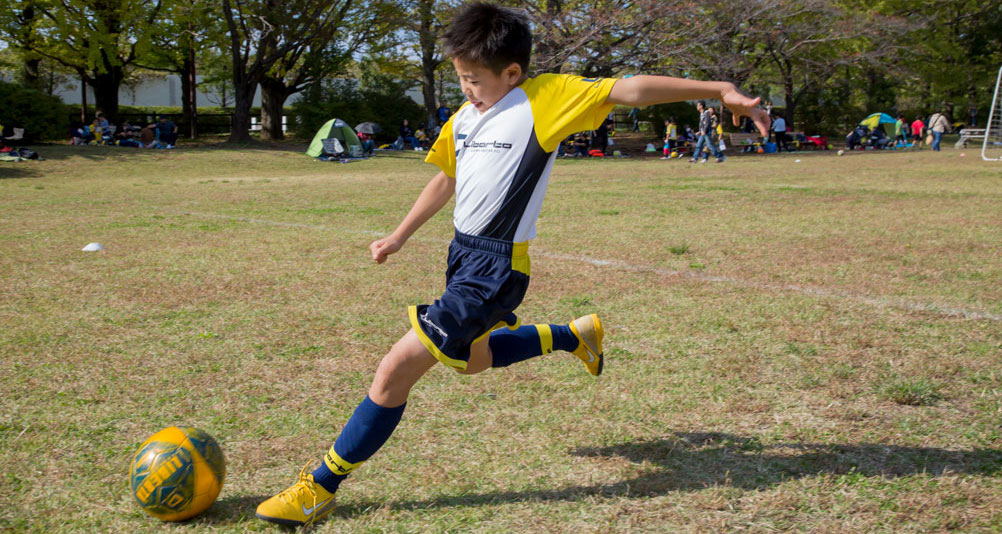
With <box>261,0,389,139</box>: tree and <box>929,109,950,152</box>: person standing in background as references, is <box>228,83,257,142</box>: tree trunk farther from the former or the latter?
<box>929,109,950,152</box>: person standing in background

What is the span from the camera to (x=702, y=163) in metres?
24.7

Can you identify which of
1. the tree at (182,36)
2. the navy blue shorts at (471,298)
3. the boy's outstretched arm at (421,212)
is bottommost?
the navy blue shorts at (471,298)

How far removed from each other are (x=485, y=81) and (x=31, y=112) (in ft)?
97.9

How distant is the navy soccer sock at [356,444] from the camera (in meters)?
2.80

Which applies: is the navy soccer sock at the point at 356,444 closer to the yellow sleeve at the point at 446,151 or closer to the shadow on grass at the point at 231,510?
the shadow on grass at the point at 231,510

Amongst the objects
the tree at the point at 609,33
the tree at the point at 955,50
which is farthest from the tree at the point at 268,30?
the tree at the point at 955,50

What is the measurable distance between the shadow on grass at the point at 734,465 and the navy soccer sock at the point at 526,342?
0.50 m

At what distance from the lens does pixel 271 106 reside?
3525 centimetres

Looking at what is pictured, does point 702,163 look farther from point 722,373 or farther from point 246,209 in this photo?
point 722,373

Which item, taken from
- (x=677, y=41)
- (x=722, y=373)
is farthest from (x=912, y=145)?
(x=722, y=373)

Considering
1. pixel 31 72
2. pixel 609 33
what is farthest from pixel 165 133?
pixel 609 33

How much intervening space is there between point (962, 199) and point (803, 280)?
7311 mm

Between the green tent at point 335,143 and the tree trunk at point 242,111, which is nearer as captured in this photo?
the green tent at point 335,143

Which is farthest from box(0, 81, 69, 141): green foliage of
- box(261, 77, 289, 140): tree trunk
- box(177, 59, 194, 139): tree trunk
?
box(261, 77, 289, 140): tree trunk
